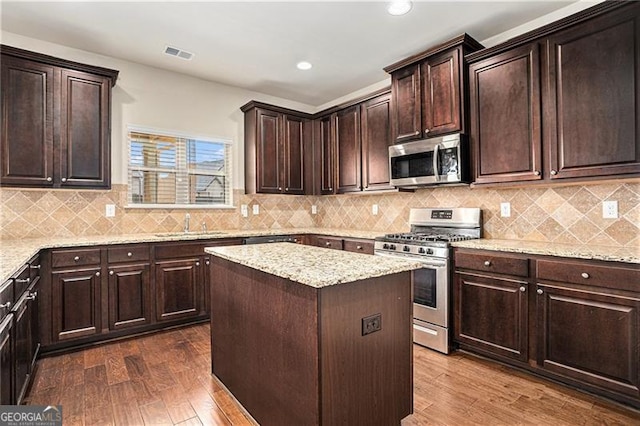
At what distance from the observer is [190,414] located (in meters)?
2.03

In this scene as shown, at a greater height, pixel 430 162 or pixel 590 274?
pixel 430 162

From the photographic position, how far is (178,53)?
3494mm

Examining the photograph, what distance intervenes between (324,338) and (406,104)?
107 inches

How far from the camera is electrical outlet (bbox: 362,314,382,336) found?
1.59 metres


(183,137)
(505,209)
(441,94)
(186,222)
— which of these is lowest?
(186,222)

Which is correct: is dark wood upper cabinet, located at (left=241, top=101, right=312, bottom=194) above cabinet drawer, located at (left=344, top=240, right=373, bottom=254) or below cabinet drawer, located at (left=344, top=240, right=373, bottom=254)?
above

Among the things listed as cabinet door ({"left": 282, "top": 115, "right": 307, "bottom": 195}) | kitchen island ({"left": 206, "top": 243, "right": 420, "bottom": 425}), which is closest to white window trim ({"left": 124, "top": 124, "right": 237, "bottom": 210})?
cabinet door ({"left": 282, "top": 115, "right": 307, "bottom": 195})

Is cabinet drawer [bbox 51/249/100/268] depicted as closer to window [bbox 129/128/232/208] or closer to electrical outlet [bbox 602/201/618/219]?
window [bbox 129/128/232/208]

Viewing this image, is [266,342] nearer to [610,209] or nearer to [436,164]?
[436,164]

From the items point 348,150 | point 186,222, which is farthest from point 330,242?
point 186,222

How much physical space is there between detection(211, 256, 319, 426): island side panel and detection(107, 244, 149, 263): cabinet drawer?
1.25 meters

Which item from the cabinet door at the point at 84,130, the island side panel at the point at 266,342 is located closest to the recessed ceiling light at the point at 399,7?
the island side panel at the point at 266,342

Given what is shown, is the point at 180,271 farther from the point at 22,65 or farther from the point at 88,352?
the point at 22,65

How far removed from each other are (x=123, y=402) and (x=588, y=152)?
137 inches
